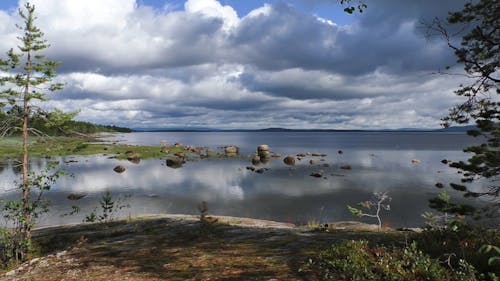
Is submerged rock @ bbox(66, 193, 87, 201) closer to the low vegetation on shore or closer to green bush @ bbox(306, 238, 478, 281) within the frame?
the low vegetation on shore

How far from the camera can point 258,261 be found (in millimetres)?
7465

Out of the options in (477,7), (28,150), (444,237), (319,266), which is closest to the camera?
(319,266)

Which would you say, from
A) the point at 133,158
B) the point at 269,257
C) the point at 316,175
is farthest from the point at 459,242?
the point at 133,158

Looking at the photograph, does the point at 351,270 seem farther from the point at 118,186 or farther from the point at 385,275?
the point at 118,186

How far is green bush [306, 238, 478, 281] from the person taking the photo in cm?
543

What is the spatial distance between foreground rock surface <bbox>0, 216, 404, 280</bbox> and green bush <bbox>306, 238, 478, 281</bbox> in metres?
0.46

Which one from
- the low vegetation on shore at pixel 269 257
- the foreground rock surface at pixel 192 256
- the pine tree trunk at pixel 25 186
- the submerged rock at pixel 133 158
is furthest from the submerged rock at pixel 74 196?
the submerged rock at pixel 133 158

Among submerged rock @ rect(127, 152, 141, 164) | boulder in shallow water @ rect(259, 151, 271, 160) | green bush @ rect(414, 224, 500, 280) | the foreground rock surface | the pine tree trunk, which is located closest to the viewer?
green bush @ rect(414, 224, 500, 280)

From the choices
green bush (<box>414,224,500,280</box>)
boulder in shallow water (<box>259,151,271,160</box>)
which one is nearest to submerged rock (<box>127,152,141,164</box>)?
boulder in shallow water (<box>259,151,271,160</box>)

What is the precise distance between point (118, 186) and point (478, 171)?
45.0m

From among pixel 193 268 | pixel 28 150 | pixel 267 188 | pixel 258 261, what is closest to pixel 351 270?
pixel 258 261

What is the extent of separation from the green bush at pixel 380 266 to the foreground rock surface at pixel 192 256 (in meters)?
0.46

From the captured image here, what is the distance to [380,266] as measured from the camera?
19.1 feet

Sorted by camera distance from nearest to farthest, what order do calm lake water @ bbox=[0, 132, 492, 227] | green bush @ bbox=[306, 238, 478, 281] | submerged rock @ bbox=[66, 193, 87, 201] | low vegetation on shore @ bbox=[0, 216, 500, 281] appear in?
green bush @ bbox=[306, 238, 478, 281]
low vegetation on shore @ bbox=[0, 216, 500, 281]
calm lake water @ bbox=[0, 132, 492, 227]
submerged rock @ bbox=[66, 193, 87, 201]
